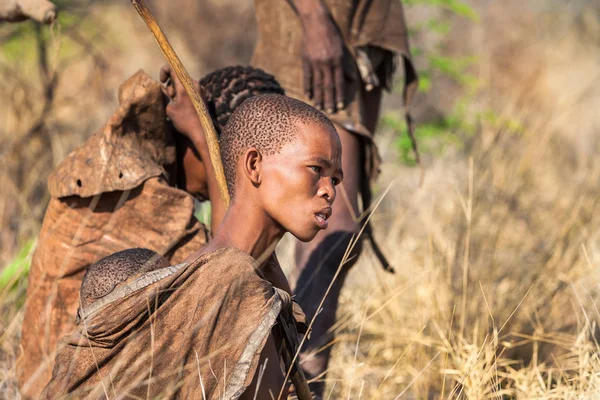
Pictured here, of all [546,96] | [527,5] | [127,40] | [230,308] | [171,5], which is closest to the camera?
[230,308]

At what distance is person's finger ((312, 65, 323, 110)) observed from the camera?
3.27 m

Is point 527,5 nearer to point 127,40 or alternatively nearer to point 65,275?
point 127,40

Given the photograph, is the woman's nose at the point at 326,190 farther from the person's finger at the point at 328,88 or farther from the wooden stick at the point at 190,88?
the person's finger at the point at 328,88

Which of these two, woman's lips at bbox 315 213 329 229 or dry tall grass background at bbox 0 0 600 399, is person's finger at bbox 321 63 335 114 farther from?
woman's lips at bbox 315 213 329 229

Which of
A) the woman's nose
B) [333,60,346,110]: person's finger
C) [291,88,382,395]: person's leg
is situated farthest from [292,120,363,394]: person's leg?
the woman's nose

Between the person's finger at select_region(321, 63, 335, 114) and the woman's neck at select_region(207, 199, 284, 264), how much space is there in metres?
0.98

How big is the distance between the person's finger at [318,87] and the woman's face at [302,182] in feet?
→ 3.02

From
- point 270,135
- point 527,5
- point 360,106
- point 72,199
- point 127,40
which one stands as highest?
point 270,135

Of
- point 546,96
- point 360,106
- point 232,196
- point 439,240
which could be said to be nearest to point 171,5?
point 546,96

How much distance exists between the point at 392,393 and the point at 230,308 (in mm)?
1808

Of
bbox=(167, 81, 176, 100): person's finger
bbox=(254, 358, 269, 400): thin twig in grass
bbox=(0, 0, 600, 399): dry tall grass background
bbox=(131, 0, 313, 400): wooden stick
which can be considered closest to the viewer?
bbox=(254, 358, 269, 400): thin twig in grass

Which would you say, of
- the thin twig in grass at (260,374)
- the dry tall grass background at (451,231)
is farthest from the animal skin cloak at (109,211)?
the thin twig in grass at (260,374)

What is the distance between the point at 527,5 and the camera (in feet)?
44.6

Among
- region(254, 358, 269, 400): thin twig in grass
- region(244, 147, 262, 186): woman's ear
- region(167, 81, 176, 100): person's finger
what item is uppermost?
region(167, 81, 176, 100): person's finger
